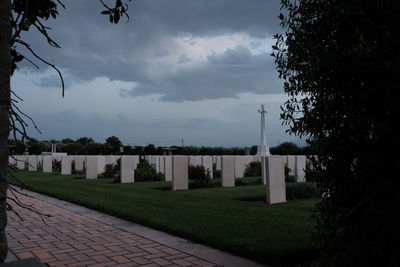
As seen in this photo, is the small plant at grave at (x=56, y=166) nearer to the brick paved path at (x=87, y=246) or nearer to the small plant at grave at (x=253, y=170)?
the small plant at grave at (x=253, y=170)

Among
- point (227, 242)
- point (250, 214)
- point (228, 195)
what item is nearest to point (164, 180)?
point (228, 195)

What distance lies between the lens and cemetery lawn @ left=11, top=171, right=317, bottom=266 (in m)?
4.16

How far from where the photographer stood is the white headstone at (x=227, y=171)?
470 inches

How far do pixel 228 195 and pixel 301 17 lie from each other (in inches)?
278

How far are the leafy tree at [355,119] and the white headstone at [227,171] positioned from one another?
8977mm

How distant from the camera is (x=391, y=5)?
2.38 meters

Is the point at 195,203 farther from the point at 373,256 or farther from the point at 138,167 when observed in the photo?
the point at 138,167

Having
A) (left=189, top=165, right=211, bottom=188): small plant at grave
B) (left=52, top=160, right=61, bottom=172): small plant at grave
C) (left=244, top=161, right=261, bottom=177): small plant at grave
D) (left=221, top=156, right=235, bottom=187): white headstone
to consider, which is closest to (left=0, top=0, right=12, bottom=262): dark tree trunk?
(left=221, top=156, right=235, bottom=187): white headstone

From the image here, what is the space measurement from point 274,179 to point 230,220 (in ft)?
8.54

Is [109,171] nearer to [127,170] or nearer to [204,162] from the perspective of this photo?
[127,170]

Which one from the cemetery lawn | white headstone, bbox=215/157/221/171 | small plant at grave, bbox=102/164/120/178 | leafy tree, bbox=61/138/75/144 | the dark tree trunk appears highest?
leafy tree, bbox=61/138/75/144

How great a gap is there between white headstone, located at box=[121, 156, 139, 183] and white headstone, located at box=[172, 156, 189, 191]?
10.7 feet

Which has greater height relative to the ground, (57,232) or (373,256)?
(373,256)

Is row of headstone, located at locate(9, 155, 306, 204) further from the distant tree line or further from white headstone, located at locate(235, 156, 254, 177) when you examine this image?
the distant tree line
